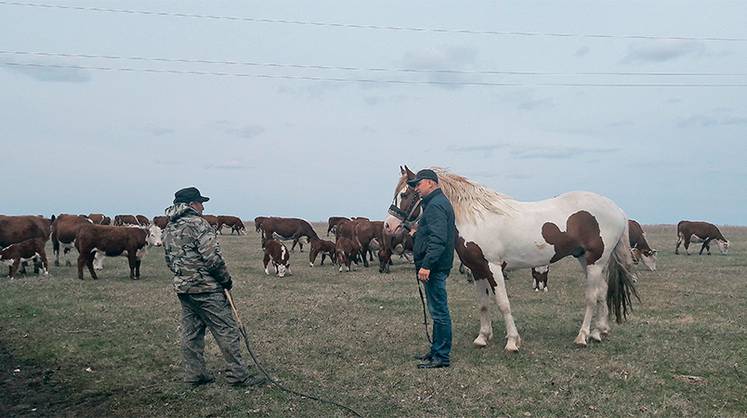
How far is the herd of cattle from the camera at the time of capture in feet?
60.6

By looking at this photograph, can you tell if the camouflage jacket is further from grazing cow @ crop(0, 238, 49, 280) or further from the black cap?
grazing cow @ crop(0, 238, 49, 280)

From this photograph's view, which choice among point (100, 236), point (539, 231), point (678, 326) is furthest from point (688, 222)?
point (100, 236)

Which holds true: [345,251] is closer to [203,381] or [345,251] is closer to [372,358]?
[372,358]

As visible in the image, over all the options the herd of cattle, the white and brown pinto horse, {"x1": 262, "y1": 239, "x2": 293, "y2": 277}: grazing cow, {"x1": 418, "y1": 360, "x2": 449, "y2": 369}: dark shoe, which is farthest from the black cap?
{"x1": 262, "y1": 239, "x2": 293, "y2": 277}: grazing cow

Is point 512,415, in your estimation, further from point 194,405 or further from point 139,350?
point 139,350

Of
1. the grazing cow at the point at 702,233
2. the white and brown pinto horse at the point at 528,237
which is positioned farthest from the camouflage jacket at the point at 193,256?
the grazing cow at the point at 702,233

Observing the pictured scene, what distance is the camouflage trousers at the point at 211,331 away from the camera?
7438 millimetres

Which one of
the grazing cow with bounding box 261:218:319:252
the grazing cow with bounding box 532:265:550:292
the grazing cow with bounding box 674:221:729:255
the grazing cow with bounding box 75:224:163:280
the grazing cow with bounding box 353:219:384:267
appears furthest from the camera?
the grazing cow with bounding box 261:218:319:252

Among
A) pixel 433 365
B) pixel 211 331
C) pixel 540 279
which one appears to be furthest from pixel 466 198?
pixel 540 279

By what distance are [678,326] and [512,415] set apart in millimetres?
6261

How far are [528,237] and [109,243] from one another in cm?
1406

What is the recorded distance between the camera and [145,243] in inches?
770

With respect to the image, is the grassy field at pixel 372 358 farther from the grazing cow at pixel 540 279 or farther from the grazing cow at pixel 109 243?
the grazing cow at pixel 109 243

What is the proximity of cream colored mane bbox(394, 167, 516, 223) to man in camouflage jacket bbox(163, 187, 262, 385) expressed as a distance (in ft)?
11.0
